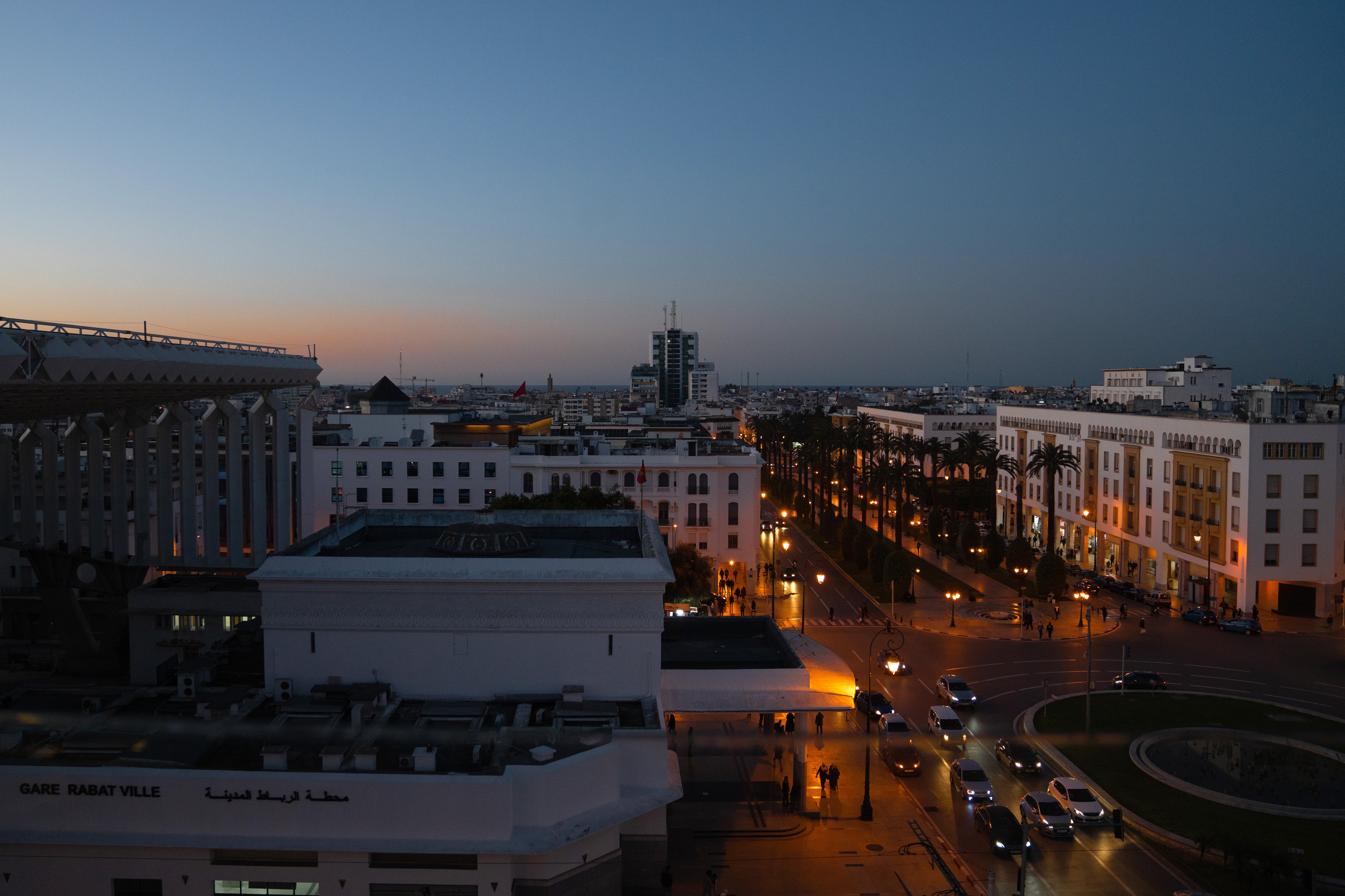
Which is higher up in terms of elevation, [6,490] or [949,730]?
[6,490]

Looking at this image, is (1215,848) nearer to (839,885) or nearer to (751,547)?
(839,885)

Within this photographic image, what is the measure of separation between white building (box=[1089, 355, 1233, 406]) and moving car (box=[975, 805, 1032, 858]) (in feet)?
289

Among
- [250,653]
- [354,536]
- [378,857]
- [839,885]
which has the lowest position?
[839,885]

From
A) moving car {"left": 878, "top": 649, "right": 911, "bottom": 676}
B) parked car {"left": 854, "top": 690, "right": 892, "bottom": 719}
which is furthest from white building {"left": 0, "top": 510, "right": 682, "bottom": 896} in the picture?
parked car {"left": 854, "top": 690, "right": 892, "bottom": 719}

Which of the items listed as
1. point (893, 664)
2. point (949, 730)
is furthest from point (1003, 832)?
point (949, 730)

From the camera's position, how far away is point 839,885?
2216 cm

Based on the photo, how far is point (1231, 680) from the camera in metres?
39.6

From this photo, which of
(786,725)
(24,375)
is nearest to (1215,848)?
(786,725)

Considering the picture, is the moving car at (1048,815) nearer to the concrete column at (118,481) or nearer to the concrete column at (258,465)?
the concrete column at (258,465)

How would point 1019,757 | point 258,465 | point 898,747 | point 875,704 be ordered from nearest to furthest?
point 1019,757 < point 898,747 < point 875,704 < point 258,465

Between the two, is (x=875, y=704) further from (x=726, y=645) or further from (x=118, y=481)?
(x=118, y=481)

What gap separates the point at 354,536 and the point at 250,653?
538 cm

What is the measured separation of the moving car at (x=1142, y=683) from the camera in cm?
3772

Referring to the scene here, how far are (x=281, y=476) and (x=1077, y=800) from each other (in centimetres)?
3697
